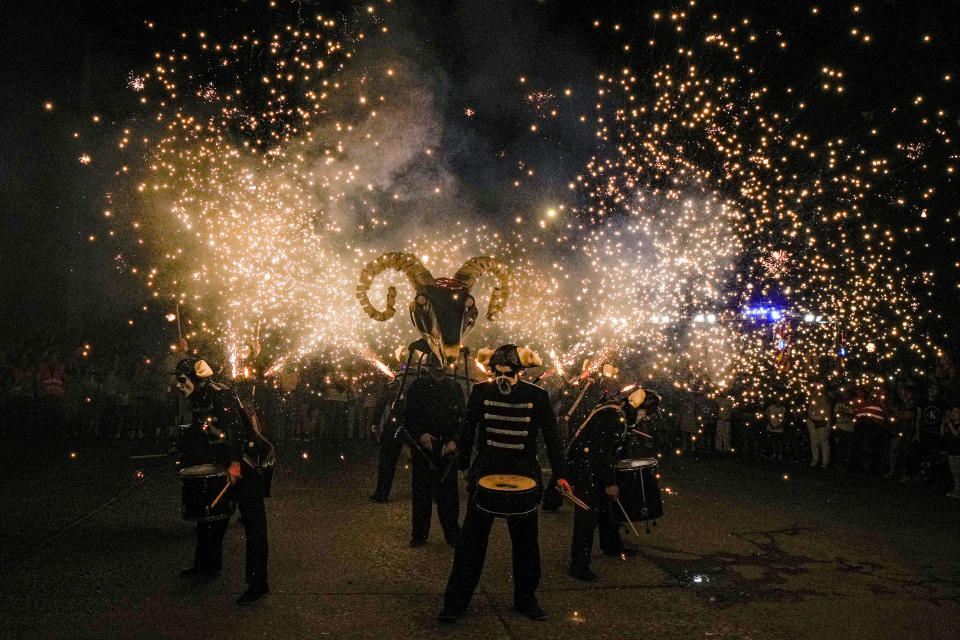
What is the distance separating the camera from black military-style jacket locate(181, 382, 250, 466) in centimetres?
575

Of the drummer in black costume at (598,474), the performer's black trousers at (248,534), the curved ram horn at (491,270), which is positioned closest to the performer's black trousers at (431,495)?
the drummer in black costume at (598,474)

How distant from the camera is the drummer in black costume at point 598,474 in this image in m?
6.29

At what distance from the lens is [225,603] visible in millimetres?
5324

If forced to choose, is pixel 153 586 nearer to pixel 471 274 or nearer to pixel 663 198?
pixel 471 274

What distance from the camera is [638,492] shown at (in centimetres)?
704

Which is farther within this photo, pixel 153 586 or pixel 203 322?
pixel 203 322

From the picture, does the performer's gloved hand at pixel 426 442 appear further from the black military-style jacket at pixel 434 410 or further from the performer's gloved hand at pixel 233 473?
the performer's gloved hand at pixel 233 473

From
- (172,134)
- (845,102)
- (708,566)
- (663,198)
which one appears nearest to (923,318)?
(845,102)

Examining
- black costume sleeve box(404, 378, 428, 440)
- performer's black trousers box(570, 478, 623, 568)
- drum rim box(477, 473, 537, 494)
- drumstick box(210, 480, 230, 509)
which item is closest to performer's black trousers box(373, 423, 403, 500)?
black costume sleeve box(404, 378, 428, 440)

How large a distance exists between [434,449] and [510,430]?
7.70ft

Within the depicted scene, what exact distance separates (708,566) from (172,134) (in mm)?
13791

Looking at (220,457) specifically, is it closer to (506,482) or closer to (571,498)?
(506,482)

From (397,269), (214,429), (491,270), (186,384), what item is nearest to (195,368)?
(186,384)

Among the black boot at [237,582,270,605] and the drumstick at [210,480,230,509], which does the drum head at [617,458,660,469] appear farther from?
the drumstick at [210,480,230,509]
